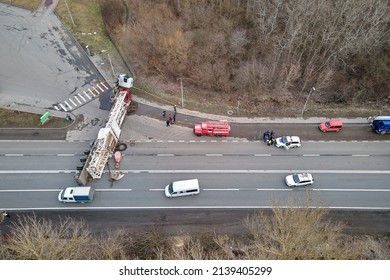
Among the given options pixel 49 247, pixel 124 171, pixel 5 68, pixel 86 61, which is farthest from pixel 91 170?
pixel 5 68

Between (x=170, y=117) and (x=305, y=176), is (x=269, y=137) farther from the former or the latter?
(x=170, y=117)

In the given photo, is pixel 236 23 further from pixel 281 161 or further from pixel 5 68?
pixel 5 68

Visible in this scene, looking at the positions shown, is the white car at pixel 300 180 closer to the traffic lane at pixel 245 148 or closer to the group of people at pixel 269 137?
the traffic lane at pixel 245 148

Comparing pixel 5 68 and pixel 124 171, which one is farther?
pixel 5 68

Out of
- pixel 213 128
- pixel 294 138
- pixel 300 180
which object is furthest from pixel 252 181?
pixel 213 128

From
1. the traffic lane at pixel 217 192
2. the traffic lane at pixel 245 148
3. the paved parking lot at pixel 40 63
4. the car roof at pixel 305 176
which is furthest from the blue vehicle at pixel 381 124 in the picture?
the paved parking lot at pixel 40 63

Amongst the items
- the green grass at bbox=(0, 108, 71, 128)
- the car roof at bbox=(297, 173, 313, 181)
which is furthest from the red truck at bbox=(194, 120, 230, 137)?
the green grass at bbox=(0, 108, 71, 128)

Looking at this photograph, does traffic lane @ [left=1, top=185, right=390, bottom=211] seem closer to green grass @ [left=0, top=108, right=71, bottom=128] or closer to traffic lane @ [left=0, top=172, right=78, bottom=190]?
traffic lane @ [left=0, top=172, right=78, bottom=190]
